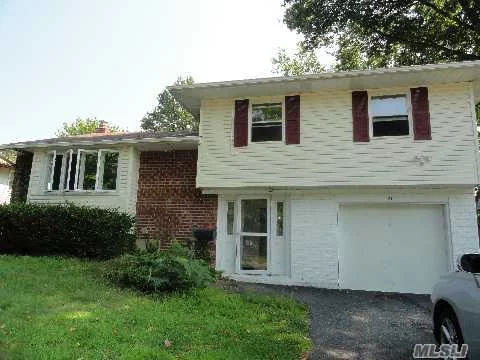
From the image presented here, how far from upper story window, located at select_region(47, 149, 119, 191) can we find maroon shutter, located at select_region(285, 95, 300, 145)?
5.83m

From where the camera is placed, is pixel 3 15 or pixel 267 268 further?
pixel 267 268

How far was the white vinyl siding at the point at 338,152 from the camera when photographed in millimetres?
10180

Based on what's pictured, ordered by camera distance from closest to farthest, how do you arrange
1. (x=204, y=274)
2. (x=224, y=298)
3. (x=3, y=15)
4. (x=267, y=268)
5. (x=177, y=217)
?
(x=3, y=15) < (x=224, y=298) < (x=204, y=274) < (x=267, y=268) < (x=177, y=217)

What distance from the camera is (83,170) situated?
13.2 meters

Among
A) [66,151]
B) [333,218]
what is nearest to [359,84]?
[333,218]

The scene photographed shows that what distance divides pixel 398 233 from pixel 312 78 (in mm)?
4973

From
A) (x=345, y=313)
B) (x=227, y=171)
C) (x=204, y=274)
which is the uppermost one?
(x=227, y=171)

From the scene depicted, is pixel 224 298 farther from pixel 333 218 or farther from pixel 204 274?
pixel 333 218

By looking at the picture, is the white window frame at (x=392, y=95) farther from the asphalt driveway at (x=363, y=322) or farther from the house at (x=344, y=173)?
the asphalt driveway at (x=363, y=322)

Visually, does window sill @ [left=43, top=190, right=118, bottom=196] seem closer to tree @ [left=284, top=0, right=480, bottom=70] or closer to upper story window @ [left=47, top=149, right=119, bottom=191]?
upper story window @ [left=47, top=149, right=119, bottom=191]

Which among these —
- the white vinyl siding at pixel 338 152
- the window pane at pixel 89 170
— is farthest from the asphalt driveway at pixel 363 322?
the window pane at pixel 89 170

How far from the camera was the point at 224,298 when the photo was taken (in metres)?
7.55

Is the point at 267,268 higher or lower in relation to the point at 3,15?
lower

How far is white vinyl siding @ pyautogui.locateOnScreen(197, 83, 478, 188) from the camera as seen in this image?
10.2m
